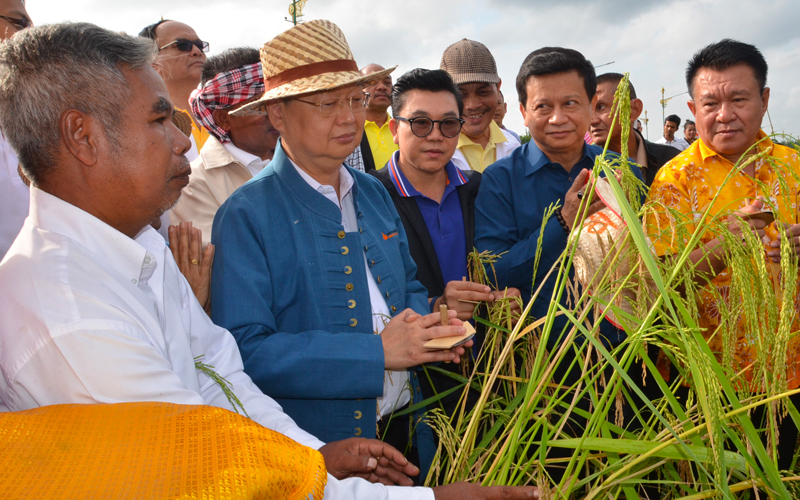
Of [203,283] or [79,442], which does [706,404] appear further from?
[203,283]

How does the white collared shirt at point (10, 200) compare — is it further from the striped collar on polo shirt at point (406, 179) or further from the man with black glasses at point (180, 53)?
the man with black glasses at point (180, 53)

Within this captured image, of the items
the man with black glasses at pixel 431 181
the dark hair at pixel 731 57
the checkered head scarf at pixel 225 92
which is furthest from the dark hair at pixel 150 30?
the dark hair at pixel 731 57

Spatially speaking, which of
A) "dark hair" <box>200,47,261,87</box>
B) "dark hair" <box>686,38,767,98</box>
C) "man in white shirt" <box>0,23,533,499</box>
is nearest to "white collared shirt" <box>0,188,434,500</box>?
"man in white shirt" <box>0,23,533,499</box>

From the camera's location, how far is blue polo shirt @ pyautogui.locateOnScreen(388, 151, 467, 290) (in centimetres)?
311

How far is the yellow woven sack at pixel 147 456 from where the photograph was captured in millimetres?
903

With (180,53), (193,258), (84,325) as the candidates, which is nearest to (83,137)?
(84,325)

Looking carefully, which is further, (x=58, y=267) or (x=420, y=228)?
(x=420, y=228)

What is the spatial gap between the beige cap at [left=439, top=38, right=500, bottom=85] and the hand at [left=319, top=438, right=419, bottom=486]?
330 cm

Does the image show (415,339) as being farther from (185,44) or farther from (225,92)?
(185,44)

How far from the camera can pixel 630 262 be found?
4.92ft

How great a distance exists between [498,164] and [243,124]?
152 cm

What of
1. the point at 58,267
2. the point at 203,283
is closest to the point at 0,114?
the point at 58,267

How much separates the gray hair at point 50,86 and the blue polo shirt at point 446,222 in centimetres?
190

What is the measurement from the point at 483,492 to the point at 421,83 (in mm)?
2496
